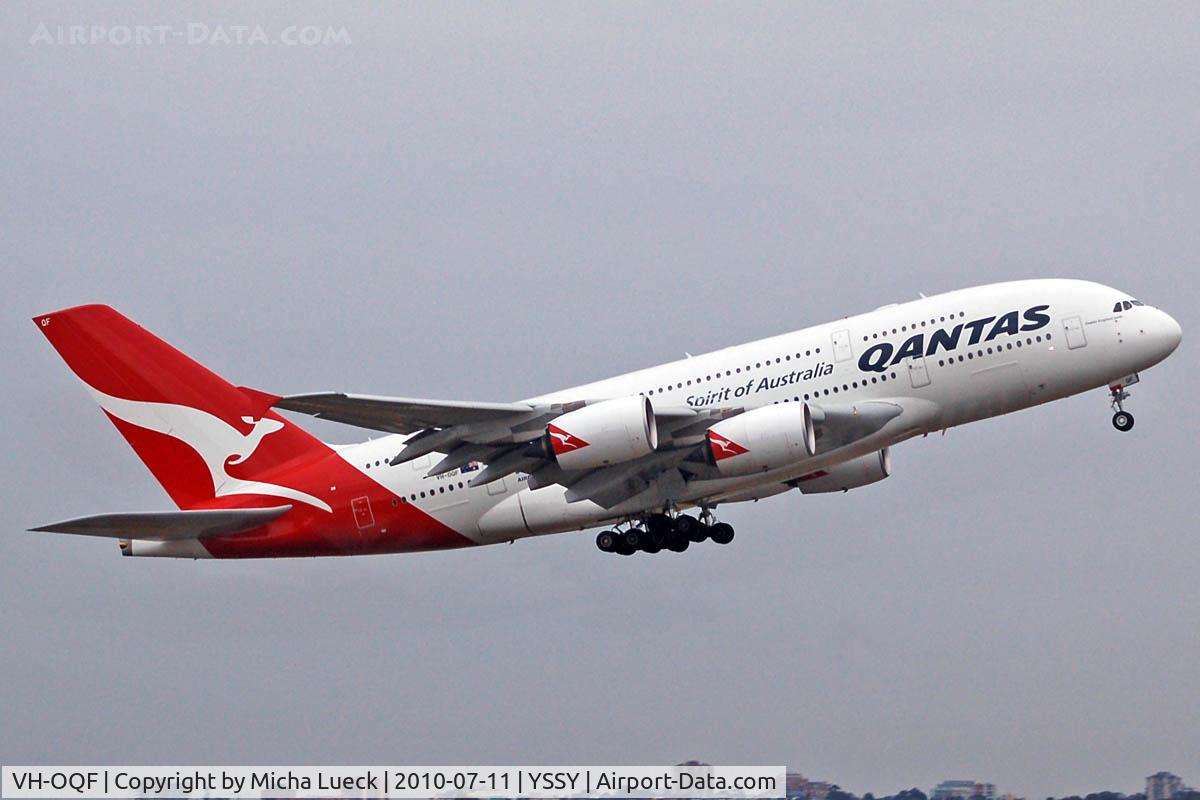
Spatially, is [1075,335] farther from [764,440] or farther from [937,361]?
[764,440]

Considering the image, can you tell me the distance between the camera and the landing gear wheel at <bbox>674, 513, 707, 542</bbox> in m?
43.4

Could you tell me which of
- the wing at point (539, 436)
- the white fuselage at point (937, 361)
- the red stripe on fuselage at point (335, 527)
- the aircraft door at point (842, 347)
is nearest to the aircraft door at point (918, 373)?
the white fuselage at point (937, 361)

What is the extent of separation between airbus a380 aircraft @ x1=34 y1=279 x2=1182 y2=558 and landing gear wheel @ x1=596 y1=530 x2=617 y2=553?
0.15 feet

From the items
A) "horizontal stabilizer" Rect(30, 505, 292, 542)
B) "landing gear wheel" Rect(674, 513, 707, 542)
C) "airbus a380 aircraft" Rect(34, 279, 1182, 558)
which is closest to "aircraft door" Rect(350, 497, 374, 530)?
"airbus a380 aircraft" Rect(34, 279, 1182, 558)

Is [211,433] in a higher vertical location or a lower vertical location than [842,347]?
lower

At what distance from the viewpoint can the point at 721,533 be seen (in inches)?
1740

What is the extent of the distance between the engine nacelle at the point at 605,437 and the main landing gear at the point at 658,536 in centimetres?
498

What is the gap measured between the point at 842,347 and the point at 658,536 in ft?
23.4

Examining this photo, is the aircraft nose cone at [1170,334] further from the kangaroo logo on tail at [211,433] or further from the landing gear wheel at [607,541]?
the kangaroo logo on tail at [211,433]

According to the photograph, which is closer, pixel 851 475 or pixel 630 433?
pixel 630 433

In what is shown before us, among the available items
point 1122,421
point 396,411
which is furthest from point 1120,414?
point 396,411

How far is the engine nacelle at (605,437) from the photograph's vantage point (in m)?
38.2

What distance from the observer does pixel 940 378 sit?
38938mm

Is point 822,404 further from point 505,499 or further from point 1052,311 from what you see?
point 505,499
